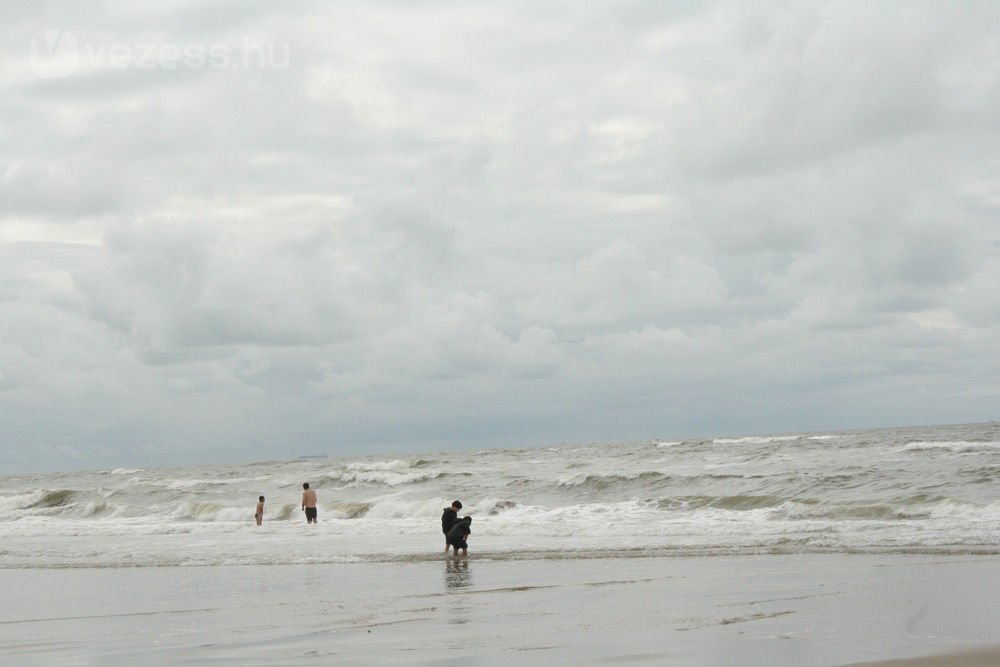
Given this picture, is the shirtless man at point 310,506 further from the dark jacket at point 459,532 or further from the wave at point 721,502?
the dark jacket at point 459,532

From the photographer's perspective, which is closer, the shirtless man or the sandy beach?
the sandy beach

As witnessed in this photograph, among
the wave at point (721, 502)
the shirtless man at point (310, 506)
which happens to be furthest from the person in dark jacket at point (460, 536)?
the shirtless man at point (310, 506)

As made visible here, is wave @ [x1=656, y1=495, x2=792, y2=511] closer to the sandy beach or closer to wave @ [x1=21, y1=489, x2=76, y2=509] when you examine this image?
the sandy beach

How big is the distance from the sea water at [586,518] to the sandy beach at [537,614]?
272 centimetres

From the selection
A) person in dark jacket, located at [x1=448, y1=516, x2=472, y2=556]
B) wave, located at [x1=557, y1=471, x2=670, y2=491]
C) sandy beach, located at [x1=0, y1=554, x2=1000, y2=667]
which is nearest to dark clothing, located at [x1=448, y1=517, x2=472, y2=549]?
person in dark jacket, located at [x1=448, y1=516, x2=472, y2=556]

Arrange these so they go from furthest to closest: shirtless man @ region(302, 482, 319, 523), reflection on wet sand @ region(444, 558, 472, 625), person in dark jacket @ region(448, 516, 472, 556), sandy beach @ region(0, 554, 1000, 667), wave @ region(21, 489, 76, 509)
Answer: wave @ region(21, 489, 76, 509), shirtless man @ region(302, 482, 319, 523), person in dark jacket @ region(448, 516, 472, 556), reflection on wet sand @ region(444, 558, 472, 625), sandy beach @ region(0, 554, 1000, 667)

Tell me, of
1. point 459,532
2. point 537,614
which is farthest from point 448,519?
point 537,614

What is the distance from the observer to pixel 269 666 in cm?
951

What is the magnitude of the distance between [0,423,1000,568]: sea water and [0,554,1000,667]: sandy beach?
272 cm

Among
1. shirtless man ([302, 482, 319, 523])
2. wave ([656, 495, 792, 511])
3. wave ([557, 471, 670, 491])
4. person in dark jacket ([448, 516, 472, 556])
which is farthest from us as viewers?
wave ([557, 471, 670, 491])

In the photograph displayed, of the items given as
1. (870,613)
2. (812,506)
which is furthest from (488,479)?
(870,613)

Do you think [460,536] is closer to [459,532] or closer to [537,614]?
[459,532]

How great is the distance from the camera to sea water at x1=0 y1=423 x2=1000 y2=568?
20.3m

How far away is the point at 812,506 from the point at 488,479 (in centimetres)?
1886
